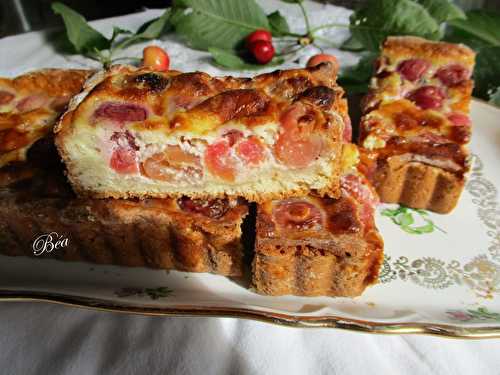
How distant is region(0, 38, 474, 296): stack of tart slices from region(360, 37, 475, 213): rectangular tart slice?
314mm

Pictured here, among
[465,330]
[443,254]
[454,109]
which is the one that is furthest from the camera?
[454,109]

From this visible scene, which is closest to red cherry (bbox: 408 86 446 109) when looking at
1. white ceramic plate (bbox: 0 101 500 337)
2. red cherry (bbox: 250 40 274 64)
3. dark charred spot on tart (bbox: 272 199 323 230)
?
white ceramic plate (bbox: 0 101 500 337)

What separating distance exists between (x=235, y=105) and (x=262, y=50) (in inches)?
85.1

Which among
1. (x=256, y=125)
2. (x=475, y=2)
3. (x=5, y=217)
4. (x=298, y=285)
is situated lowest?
(x=475, y=2)

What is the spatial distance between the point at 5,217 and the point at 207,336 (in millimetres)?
1319

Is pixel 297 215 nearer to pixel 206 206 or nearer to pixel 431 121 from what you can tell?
pixel 206 206

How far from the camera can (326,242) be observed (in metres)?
2.31

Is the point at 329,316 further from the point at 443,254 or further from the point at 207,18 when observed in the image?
the point at 207,18

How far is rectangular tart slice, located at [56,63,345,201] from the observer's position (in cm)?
235

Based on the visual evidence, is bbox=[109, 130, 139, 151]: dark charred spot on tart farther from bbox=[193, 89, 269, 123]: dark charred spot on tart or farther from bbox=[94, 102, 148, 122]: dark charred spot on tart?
bbox=[193, 89, 269, 123]: dark charred spot on tart

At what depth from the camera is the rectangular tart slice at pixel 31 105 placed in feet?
8.90

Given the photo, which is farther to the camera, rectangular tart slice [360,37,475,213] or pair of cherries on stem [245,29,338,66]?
pair of cherries on stem [245,29,338,66]

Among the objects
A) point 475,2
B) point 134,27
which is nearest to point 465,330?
point 134,27

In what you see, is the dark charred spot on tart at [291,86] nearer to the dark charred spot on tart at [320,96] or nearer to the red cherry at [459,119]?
the dark charred spot on tart at [320,96]
